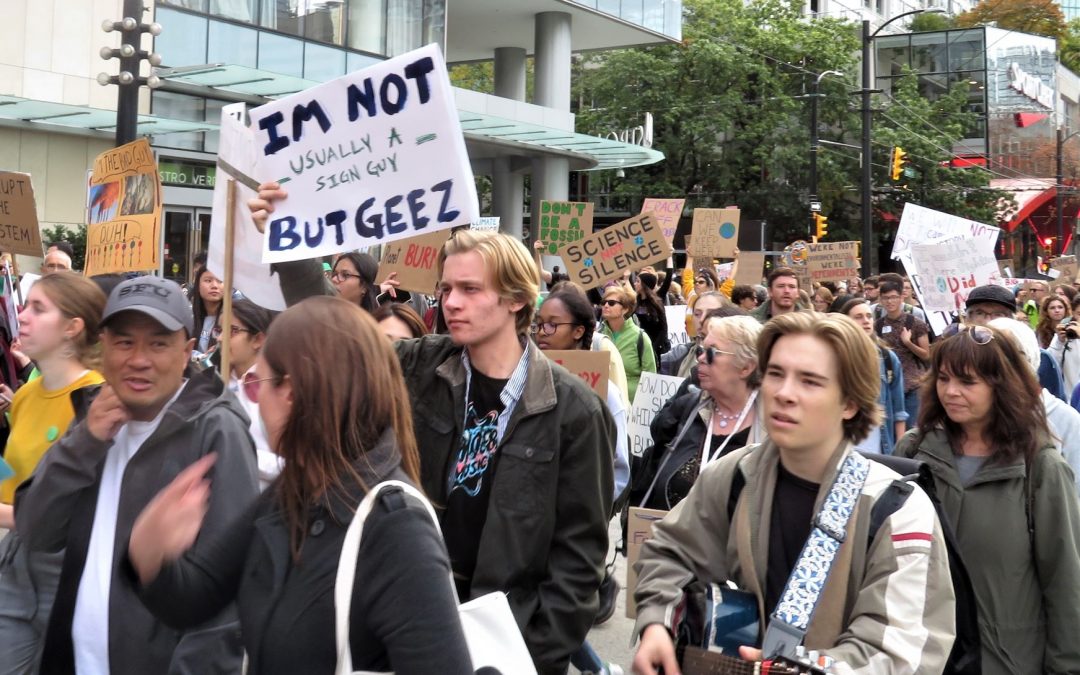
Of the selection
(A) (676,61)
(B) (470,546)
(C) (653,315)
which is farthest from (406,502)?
(A) (676,61)

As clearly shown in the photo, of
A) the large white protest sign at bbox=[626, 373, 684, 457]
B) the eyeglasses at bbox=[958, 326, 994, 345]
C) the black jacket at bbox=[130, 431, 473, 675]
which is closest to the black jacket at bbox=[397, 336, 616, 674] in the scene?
the black jacket at bbox=[130, 431, 473, 675]

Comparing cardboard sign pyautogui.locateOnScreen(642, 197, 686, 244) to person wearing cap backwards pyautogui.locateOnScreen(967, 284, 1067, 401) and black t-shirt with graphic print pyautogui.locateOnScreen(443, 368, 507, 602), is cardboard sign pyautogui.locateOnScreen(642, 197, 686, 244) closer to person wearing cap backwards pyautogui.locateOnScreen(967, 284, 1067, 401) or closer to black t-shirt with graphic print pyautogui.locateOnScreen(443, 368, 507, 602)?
person wearing cap backwards pyautogui.locateOnScreen(967, 284, 1067, 401)

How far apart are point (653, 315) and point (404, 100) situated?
8.23 meters

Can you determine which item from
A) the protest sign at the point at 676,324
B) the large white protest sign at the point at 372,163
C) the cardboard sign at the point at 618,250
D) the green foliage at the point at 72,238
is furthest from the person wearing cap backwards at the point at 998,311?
the green foliage at the point at 72,238

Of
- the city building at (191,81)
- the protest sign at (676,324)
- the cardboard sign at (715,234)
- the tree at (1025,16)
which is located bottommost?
the protest sign at (676,324)

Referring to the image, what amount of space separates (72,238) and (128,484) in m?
20.7

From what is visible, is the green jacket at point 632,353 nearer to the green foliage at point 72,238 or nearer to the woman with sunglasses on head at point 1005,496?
the woman with sunglasses on head at point 1005,496

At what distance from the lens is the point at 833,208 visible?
46.9 metres

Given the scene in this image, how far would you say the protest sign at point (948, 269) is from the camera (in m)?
11.4

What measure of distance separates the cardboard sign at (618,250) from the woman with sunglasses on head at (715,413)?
5.09 meters

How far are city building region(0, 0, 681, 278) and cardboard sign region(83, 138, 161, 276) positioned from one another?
1085 cm

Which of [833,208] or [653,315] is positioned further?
[833,208]

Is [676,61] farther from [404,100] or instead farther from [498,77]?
[404,100]

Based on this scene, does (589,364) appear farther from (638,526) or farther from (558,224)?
(558,224)
